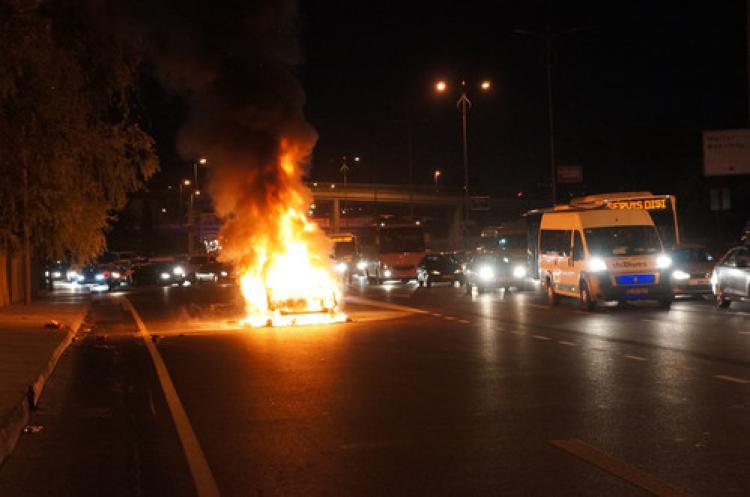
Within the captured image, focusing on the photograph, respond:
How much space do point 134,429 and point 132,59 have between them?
12356 mm

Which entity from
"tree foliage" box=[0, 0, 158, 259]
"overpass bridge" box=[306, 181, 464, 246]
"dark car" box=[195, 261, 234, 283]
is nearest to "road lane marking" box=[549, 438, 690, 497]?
"tree foliage" box=[0, 0, 158, 259]

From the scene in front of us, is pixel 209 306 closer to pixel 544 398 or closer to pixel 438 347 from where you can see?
pixel 438 347

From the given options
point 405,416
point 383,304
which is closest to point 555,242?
point 383,304

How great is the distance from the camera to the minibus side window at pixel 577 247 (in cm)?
2553

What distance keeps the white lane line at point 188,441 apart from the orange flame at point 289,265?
7280 millimetres

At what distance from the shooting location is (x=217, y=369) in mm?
15062

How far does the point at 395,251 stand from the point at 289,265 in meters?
→ 28.1

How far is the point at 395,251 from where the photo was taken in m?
51.9

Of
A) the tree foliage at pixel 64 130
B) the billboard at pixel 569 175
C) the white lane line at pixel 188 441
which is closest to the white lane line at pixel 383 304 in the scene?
the tree foliage at pixel 64 130

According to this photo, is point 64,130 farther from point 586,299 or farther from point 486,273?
point 486,273

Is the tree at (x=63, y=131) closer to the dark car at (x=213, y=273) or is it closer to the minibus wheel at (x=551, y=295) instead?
the minibus wheel at (x=551, y=295)

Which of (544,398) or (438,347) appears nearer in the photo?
(544,398)

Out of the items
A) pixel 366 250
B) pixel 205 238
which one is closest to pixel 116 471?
pixel 366 250

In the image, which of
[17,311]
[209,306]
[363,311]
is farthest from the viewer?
[209,306]
